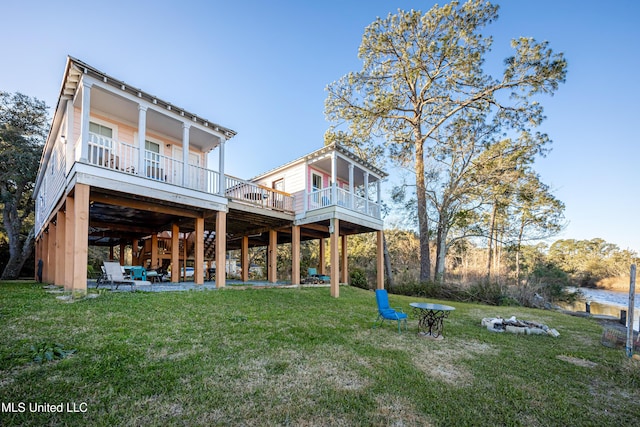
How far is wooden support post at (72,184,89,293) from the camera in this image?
22.9 feet

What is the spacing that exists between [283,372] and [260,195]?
10.2m

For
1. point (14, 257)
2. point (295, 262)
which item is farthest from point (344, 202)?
point (14, 257)

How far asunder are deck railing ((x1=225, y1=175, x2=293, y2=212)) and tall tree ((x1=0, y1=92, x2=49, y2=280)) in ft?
46.6

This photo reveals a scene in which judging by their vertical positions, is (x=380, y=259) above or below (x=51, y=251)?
below

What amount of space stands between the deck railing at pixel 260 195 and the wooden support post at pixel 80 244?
513cm

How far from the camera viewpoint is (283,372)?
379cm

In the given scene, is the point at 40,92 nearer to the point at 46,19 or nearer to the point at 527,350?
the point at 46,19

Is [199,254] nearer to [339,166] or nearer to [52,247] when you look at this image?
[52,247]

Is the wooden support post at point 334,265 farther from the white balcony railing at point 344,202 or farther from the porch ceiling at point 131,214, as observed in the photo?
the porch ceiling at point 131,214

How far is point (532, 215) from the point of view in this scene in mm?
21828

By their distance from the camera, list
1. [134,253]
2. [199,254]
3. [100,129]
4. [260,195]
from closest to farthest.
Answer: [100,129] → [199,254] → [260,195] → [134,253]

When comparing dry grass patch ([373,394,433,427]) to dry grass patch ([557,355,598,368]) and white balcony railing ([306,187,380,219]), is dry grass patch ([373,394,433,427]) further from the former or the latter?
white balcony railing ([306,187,380,219])

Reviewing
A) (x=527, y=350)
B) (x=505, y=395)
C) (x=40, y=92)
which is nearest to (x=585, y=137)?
(x=527, y=350)

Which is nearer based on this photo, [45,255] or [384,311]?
[384,311]
